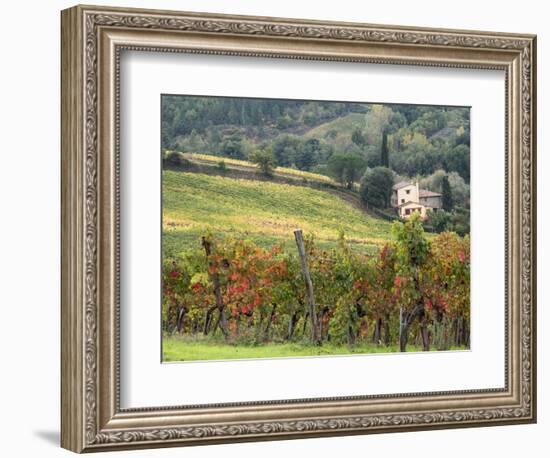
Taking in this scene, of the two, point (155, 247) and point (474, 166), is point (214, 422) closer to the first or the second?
point (155, 247)

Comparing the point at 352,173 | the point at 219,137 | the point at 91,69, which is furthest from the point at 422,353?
the point at 91,69

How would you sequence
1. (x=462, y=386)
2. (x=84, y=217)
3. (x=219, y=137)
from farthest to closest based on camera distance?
1. (x=462, y=386)
2. (x=219, y=137)
3. (x=84, y=217)

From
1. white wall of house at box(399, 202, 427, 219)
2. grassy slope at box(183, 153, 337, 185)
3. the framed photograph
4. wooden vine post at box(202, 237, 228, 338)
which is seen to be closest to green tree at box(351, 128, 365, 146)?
the framed photograph

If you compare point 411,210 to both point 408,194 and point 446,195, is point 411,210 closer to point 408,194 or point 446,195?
point 408,194

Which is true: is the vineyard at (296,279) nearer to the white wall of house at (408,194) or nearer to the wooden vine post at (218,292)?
the wooden vine post at (218,292)

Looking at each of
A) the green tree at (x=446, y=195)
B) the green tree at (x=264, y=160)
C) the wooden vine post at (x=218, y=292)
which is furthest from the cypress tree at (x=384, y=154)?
the wooden vine post at (x=218, y=292)

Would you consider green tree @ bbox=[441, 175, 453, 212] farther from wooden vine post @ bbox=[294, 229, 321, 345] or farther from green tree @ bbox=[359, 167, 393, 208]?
wooden vine post @ bbox=[294, 229, 321, 345]

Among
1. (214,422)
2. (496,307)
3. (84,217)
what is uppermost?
(84,217)
